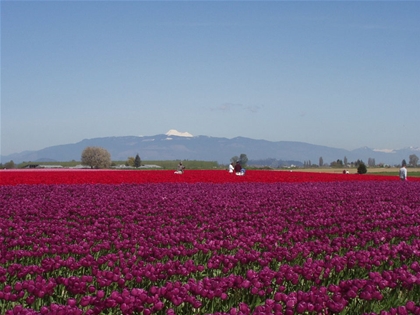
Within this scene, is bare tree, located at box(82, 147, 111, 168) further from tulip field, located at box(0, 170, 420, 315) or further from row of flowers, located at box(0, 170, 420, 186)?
tulip field, located at box(0, 170, 420, 315)

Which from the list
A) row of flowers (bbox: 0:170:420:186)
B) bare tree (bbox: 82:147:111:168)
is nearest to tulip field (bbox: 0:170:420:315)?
row of flowers (bbox: 0:170:420:186)

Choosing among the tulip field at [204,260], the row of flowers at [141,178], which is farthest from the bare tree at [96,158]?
the tulip field at [204,260]

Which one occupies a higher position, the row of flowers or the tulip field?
the row of flowers

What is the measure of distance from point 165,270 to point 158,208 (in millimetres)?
7736

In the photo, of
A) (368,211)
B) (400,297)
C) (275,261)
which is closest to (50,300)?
(275,261)

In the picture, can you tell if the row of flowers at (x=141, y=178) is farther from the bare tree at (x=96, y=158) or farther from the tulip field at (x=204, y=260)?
the bare tree at (x=96, y=158)

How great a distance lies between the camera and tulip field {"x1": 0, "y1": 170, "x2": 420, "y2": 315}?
18.8ft

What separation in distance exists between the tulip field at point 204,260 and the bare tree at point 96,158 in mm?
69416

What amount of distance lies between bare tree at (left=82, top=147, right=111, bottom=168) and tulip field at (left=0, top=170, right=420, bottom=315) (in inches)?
2733

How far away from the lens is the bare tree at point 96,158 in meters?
86.3

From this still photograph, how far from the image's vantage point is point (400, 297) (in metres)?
7.05

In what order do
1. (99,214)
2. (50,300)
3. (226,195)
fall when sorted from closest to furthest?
(50,300), (99,214), (226,195)

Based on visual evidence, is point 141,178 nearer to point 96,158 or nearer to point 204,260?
point 204,260

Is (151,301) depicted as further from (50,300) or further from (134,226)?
(134,226)
